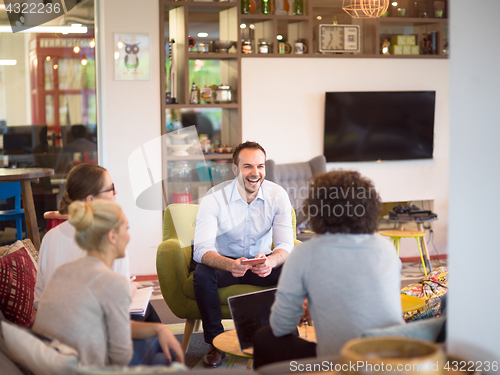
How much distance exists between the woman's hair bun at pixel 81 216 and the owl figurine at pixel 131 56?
3.28 metres

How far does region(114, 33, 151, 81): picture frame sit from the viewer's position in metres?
4.57

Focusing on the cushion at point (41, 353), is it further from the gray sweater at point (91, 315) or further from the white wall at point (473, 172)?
the white wall at point (473, 172)

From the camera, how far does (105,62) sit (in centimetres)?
455

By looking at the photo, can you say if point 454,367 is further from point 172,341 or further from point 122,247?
point 122,247

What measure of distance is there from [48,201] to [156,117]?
1.26 m

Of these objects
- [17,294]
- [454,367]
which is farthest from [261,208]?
[454,367]

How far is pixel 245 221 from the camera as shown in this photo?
123 inches

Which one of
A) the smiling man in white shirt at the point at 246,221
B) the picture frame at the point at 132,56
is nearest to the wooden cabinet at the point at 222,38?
the picture frame at the point at 132,56

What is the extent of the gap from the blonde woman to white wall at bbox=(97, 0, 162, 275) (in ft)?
10.2

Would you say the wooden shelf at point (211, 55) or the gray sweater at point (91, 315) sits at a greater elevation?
the wooden shelf at point (211, 55)

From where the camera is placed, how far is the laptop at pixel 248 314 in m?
2.29

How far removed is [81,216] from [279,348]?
2.71 feet

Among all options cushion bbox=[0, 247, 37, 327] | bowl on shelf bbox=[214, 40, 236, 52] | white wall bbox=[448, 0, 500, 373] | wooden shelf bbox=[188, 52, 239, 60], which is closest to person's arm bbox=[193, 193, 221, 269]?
cushion bbox=[0, 247, 37, 327]

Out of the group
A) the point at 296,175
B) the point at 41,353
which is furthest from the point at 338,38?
the point at 41,353
